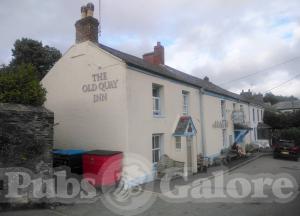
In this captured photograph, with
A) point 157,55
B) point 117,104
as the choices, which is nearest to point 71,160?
point 117,104

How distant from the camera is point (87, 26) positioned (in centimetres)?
1467

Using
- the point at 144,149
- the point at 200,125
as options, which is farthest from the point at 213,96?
the point at 144,149

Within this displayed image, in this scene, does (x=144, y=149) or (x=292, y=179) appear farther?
(x=292, y=179)

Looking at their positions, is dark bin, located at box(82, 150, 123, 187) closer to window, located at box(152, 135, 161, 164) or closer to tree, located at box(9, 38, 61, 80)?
window, located at box(152, 135, 161, 164)

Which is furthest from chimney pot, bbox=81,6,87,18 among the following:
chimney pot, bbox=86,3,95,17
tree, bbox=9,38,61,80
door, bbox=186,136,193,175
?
tree, bbox=9,38,61,80

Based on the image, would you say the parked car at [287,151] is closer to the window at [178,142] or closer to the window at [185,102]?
the window at [185,102]

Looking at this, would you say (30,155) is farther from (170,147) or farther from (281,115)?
(281,115)

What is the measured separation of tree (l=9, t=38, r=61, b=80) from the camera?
80.5ft

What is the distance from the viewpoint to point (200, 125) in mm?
19188

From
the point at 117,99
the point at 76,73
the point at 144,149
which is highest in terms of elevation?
the point at 76,73

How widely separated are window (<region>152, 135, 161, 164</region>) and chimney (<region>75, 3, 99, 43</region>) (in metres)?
6.19

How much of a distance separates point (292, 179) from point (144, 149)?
871cm

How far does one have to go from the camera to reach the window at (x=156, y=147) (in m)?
14.7

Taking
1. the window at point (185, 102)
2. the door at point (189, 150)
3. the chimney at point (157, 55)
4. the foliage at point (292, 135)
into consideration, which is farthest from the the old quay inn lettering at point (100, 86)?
the foliage at point (292, 135)
